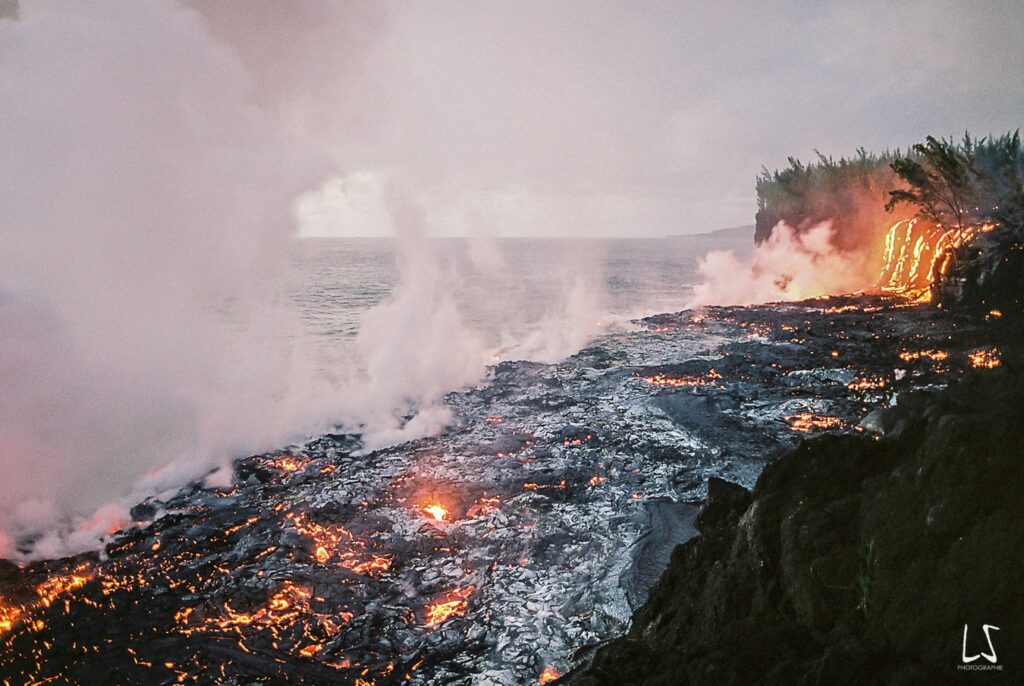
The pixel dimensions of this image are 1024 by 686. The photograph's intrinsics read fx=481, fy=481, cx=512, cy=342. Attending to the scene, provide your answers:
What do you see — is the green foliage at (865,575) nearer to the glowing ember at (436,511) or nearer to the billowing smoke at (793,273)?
the glowing ember at (436,511)

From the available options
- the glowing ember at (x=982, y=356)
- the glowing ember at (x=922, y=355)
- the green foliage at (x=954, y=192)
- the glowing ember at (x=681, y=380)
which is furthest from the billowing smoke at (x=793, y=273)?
the glowing ember at (x=681, y=380)

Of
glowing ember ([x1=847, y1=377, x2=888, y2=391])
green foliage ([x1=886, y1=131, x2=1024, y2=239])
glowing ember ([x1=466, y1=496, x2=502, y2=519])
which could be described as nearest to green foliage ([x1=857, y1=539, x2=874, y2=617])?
glowing ember ([x1=466, y1=496, x2=502, y2=519])

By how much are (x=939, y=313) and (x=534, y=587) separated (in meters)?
26.7

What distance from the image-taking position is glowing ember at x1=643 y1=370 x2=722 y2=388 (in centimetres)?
1780

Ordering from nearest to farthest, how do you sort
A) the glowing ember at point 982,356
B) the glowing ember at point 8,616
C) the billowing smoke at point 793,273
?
1. the glowing ember at point 8,616
2. the glowing ember at point 982,356
3. the billowing smoke at point 793,273

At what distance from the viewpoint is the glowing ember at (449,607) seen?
7.62 meters

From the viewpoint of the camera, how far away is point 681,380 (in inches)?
725

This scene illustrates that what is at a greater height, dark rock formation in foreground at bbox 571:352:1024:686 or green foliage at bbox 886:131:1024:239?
green foliage at bbox 886:131:1024:239

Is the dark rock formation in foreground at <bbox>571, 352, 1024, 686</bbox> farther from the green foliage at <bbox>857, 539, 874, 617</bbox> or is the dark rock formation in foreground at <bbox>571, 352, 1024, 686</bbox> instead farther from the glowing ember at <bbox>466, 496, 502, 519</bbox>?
the glowing ember at <bbox>466, 496, 502, 519</bbox>

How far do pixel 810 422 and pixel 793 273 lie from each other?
4040 centimetres

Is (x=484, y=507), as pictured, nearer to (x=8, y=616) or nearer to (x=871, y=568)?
(x=871, y=568)

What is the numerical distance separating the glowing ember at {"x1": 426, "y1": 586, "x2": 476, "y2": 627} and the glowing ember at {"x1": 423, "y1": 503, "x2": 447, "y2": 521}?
2359 millimetres

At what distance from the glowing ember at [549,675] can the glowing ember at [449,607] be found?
5.74 ft

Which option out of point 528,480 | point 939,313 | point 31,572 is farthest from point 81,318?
point 939,313
